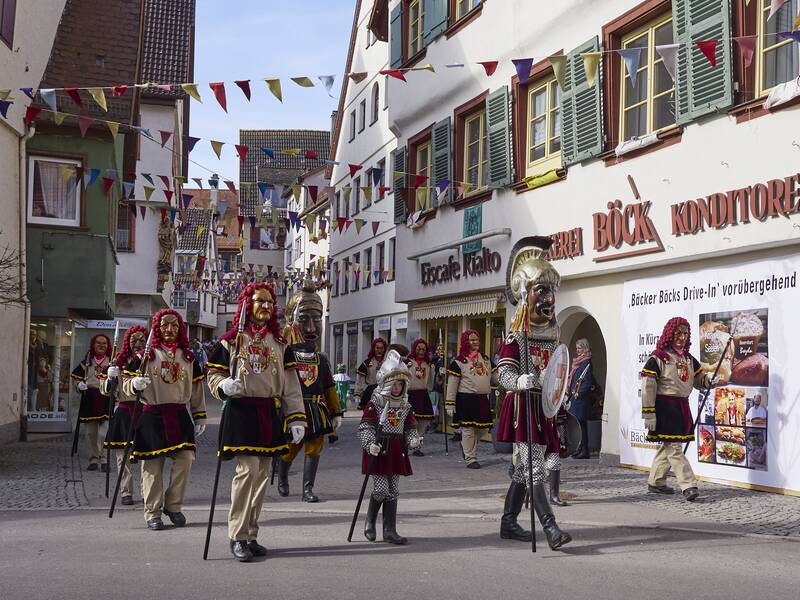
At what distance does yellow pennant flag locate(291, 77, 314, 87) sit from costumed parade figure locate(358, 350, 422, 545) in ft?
19.7

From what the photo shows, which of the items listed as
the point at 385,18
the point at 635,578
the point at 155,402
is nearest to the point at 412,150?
the point at 385,18

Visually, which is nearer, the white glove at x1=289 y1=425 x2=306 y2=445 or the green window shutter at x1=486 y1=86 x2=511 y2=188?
the white glove at x1=289 y1=425 x2=306 y2=445

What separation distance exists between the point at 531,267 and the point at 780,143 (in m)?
4.31

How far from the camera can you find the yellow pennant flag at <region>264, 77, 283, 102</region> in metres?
13.2

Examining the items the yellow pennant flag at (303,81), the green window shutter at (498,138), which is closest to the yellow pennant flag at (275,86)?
the yellow pennant flag at (303,81)

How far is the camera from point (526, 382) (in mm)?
7984

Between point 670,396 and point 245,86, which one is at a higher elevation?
point 245,86

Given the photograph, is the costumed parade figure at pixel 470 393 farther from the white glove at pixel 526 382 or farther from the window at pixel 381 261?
the window at pixel 381 261

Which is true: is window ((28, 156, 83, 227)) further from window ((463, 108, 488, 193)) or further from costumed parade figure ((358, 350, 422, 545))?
costumed parade figure ((358, 350, 422, 545))

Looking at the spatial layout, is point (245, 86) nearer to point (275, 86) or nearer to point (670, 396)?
point (275, 86)

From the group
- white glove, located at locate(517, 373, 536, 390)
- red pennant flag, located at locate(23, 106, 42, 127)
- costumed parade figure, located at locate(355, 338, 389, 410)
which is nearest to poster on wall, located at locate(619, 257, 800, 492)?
white glove, located at locate(517, 373, 536, 390)

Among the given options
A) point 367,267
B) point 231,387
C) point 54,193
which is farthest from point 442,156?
point 367,267

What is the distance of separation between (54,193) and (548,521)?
48.7 ft

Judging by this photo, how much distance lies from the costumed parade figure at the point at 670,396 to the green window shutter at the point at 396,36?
1460 centimetres
